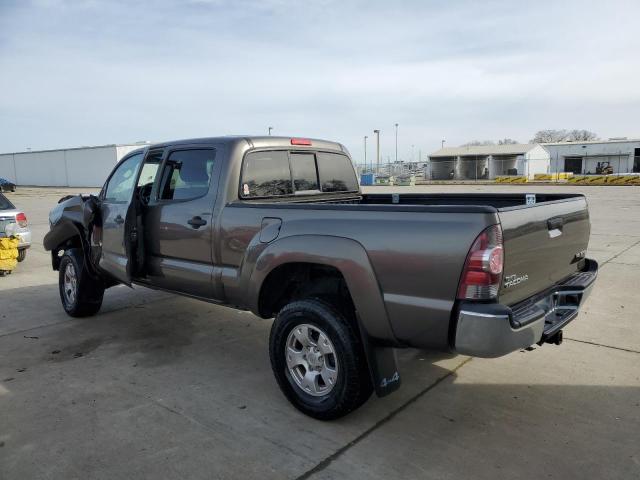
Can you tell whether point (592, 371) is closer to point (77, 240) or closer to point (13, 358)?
point (13, 358)

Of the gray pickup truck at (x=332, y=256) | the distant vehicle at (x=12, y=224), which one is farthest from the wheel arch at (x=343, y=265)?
the distant vehicle at (x=12, y=224)

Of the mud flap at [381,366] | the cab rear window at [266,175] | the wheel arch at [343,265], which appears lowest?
the mud flap at [381,366]

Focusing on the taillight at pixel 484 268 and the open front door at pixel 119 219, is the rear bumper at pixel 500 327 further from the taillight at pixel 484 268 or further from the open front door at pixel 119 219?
the open front door at pixel 119 219

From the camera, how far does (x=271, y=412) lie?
11.6ft

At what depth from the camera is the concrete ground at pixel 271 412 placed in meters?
2.88

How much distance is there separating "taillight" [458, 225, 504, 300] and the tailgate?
2.5 inches

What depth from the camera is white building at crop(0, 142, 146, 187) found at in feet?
166

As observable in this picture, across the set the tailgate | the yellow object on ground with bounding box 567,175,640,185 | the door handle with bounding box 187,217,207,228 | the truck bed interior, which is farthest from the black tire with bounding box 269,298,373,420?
the yellow object on ground with bounding box 567,175,640,185

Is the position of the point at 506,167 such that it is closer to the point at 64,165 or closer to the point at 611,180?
the point at 611,180

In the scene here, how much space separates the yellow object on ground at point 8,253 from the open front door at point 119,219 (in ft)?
12.2

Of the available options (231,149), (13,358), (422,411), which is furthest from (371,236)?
(13,358)

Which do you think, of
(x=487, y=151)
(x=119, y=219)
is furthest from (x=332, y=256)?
(x=487, y=151)

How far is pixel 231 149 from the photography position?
13.5 ft

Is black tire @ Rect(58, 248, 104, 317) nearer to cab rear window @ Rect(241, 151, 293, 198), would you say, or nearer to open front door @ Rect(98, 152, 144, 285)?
open front door @ Rect(98, 152, 144, 285)
